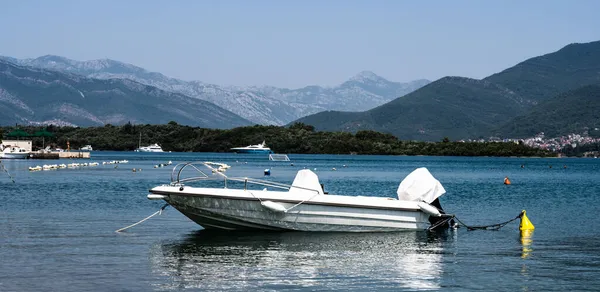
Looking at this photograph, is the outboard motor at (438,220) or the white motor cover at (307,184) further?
the outboard motor at (438,220)

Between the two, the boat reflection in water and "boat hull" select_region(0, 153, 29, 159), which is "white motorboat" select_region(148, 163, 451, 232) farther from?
"boat hull" select_region(0, 153, 29, 159)

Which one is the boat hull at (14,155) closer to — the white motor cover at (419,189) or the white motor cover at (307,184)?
the white motor cover at (307,184)

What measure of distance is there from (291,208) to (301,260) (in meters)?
5.44

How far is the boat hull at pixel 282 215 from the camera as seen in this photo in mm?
29875

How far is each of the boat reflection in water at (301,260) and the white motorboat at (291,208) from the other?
1.21 ft

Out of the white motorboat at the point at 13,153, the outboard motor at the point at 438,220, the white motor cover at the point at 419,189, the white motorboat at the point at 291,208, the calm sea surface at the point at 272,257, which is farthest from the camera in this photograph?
the white motorboat at the point at 13,153

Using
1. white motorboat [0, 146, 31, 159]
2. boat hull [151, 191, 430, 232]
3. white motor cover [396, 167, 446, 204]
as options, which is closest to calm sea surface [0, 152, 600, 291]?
boat hull [151, 191, 430, 232]

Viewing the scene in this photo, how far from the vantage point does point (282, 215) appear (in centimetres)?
3008

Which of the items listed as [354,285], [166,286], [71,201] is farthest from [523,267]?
[71,201]

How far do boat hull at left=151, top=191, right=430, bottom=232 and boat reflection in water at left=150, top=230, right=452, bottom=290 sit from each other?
0.34 meters

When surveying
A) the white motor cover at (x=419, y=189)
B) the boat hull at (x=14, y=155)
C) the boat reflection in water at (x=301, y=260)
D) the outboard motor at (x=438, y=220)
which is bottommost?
the boat reflection in water at (x=301, y=260)

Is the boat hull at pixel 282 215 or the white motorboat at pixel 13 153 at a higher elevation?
the white motorboat at pixel 13 153

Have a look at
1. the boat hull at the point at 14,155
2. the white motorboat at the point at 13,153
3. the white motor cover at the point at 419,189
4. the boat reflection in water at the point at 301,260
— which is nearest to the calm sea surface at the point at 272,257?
the boat reflection in water at the point at 301,260

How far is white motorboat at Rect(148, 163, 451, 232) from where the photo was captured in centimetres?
2981
